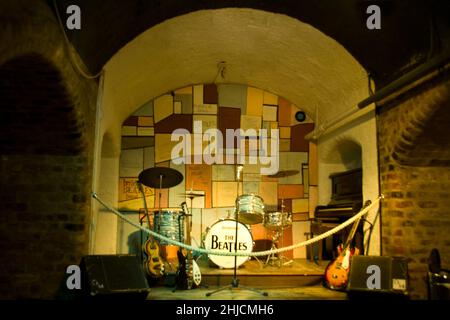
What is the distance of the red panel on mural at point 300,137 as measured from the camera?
6.67m

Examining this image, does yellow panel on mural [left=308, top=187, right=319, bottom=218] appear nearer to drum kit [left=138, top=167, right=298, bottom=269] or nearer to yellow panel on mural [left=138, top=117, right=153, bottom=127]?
drum kit [left=138, top=167, right=298, bottom=269]

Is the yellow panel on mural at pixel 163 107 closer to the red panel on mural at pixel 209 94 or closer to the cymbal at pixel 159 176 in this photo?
the red panel on mural at pixel 209 94

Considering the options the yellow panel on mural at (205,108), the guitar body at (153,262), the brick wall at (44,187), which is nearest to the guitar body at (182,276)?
the guitar body at (153,262)

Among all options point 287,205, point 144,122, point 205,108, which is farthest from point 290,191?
point 144,122

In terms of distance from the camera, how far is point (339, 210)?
528 cm

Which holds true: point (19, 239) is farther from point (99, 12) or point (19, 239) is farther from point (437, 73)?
point (437, 73)

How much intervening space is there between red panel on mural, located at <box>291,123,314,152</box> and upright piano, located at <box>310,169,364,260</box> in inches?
27.7

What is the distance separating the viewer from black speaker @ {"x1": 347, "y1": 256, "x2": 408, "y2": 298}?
3.72 m

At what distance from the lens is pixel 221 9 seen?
4363mm

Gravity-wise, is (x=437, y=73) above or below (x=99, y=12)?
below

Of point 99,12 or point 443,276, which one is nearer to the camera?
point 99,12

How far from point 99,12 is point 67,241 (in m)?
2.19
